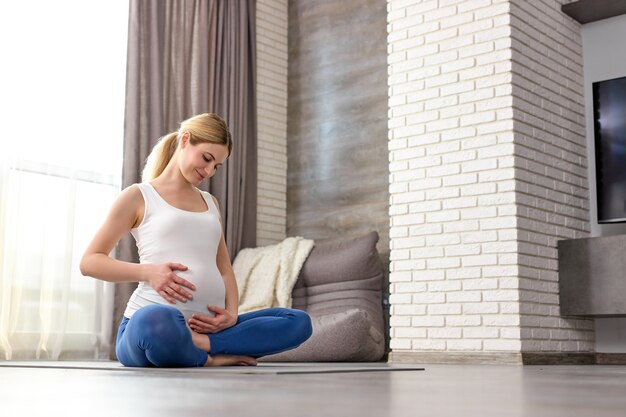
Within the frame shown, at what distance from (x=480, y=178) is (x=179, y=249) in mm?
1955

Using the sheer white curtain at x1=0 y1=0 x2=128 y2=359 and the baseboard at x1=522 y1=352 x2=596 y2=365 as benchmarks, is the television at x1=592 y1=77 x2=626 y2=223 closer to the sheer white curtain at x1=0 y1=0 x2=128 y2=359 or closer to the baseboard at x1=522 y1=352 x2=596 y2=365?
the baseboard at x1=522 y1=352 x2=596 y2=365

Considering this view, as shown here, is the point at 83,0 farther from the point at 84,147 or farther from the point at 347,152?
the point at 347,152

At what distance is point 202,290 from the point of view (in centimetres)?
245

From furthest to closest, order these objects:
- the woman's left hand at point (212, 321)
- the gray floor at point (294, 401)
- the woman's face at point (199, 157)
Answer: the woman's face at point (199, 157) → the woman's left hand at point (212, 321) → the gray floor at point (294, 401)

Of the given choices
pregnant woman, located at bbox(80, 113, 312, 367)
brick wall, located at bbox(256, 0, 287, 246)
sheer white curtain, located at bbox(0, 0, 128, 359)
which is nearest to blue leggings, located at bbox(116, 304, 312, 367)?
pregnant woman, located at bbox(80, 113, 312, 367)

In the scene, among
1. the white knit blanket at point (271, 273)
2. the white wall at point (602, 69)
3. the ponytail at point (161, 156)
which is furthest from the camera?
the white knit blanket at point (271, 273)

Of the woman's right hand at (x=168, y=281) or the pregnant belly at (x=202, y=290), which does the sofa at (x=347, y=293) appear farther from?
the woman's right hand at (x=168, y=281)

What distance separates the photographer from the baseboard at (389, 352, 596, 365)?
12.3 feet

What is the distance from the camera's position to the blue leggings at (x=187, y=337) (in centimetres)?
225

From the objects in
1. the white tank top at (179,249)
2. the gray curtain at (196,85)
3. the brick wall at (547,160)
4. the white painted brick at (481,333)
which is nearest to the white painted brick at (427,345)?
the white painted brick at (481,333)

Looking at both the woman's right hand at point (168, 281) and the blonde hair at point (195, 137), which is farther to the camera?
the blonde hair at point (195, 137)

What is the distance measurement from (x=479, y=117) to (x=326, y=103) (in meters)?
1.61

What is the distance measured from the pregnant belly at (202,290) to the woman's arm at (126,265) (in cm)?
8

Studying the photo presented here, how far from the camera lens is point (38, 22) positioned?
4.42 m
